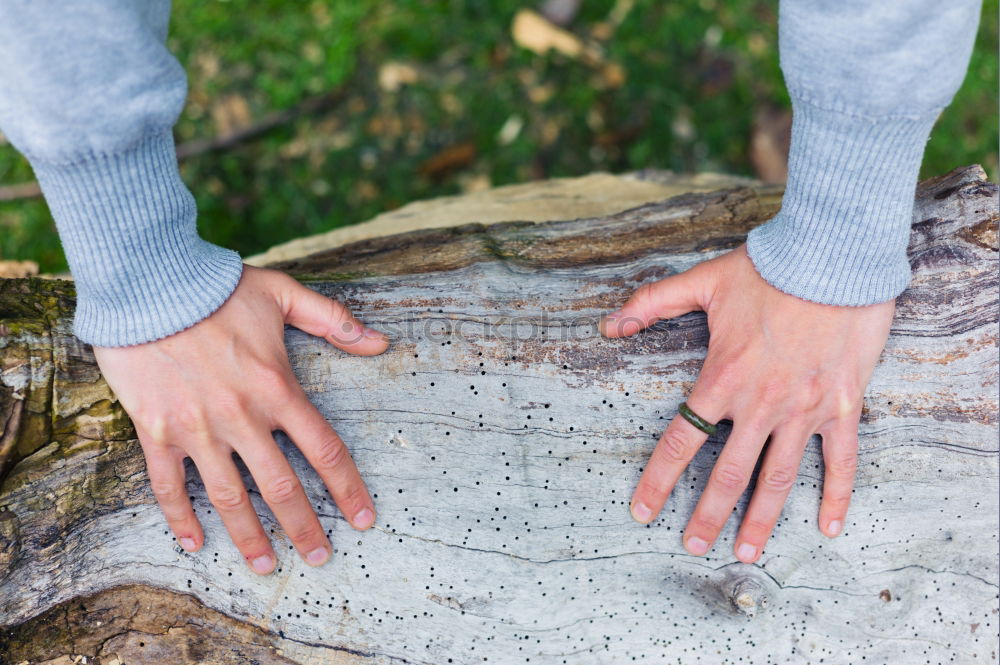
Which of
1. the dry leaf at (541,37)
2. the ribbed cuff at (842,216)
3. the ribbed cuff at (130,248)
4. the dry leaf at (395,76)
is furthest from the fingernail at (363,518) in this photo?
the dry leaf at (541,37)

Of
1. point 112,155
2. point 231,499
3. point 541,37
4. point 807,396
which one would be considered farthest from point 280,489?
point 541,37

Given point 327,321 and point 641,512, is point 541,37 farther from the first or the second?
point 641,512

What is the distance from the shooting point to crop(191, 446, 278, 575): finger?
1786 mm

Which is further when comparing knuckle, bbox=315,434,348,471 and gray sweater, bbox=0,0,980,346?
knuckle, bbox=315,434,348,471

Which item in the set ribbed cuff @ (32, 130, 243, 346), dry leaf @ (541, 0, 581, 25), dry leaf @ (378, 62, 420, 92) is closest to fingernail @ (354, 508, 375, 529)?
ribbed cuff @ (32, 130, 243, 346)

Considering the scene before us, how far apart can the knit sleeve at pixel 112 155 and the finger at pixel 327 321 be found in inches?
6.2

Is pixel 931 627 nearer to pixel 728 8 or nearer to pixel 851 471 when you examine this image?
pixel 851 471

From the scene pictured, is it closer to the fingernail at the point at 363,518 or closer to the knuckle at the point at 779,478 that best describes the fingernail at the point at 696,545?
the knuckle at the point at 779,478

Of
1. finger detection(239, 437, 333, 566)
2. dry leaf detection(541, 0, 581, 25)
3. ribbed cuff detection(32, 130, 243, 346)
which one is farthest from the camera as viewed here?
dry leaf detection(541, 0, 581, 25)

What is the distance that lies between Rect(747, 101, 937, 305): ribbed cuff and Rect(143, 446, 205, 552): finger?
5.04ft

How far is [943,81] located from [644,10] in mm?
3199

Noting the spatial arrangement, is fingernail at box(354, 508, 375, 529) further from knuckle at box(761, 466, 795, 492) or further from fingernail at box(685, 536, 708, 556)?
knuckle at box(761, 466, 795, 492)

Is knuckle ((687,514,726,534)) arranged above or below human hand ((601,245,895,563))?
below

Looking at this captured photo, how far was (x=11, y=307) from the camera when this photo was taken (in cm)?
193
